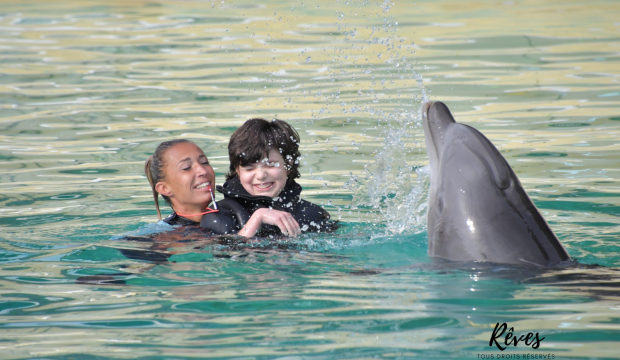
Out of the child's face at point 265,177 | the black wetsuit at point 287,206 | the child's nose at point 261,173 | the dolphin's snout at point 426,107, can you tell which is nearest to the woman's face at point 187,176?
the black wetsuit at point 287,206

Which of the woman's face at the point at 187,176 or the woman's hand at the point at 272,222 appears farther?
the woman's face at the point at 187,176

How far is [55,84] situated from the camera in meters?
13.0

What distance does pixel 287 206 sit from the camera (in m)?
5.50

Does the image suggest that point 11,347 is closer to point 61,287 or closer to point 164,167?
point 61,287

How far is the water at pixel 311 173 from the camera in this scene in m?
3.38

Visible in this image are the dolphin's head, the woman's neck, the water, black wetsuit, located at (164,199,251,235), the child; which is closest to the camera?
the water

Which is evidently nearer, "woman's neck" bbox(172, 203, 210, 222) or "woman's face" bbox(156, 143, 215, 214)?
"woman's face" bbox(156, 143, 215, 214)

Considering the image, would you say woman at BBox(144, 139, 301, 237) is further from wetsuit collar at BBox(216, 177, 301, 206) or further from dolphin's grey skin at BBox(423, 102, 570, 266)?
dolphin's grey skin at BBox(423, 102, 570, 266)

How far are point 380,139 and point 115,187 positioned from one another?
12.2 feet

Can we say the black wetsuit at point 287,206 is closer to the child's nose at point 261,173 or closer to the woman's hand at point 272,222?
the child's nose at point 261,173

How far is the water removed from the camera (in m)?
3.38

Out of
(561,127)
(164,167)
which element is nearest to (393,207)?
(164,167)

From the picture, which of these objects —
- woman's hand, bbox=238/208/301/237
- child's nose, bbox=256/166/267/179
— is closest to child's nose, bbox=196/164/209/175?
child's nose, bbox=256/166/267/179

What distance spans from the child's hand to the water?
127 mm
